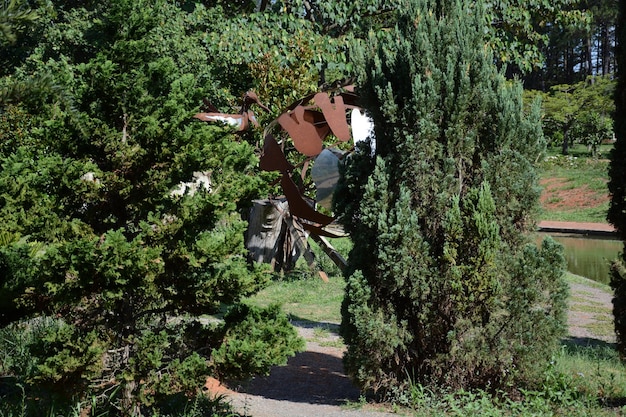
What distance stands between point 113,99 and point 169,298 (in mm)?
1315

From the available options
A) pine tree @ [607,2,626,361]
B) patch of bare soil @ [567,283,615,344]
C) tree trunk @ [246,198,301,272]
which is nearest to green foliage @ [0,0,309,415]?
pine tree @ [607,2,626,361]

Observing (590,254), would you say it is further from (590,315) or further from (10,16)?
(10,16)

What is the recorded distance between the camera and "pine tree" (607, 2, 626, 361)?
5.62 meters

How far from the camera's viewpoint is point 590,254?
19.7m

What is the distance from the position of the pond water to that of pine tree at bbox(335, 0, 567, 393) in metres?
9.89

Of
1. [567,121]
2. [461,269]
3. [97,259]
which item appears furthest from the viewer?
[567,121]

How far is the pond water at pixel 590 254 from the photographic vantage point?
54.7 ft

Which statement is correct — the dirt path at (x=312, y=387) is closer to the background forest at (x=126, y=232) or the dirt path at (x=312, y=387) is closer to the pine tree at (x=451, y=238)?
the pine tree at (x=451, y=238)

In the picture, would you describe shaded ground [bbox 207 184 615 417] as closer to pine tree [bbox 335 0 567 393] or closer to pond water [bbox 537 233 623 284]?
pine tree [bbox 335 0 567 393]

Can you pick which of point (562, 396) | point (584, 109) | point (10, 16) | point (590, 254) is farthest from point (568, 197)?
point (10, 16)

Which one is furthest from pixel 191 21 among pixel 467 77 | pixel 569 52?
pixel 569 52

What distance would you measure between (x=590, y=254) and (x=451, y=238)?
52.7 ft

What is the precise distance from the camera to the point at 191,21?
14945 mm

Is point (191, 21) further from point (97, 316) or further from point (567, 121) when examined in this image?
point (567, 121)
